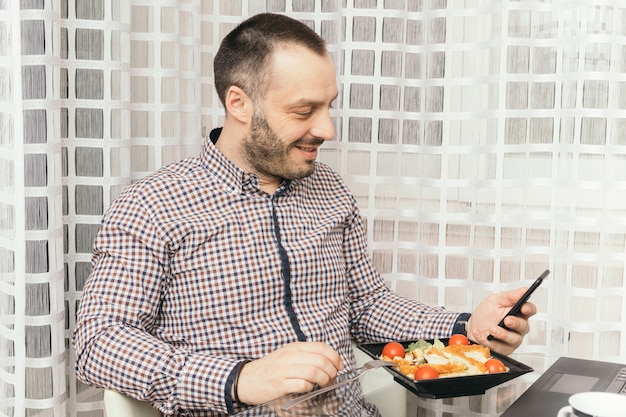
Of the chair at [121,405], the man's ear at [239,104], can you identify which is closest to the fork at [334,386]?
the chair at [121,405]

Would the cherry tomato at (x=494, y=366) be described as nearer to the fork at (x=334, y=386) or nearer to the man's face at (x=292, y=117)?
the fork at (x=334, y=386)

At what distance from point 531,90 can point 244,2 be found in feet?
2.09

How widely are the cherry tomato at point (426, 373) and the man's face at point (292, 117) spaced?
0.46m

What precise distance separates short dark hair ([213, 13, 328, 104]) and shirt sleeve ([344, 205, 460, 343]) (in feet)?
1.14

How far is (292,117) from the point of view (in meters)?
1.39

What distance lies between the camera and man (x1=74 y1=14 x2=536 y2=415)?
1201 millimetres

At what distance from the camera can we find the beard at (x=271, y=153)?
1397 mm

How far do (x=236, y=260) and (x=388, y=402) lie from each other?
39cm

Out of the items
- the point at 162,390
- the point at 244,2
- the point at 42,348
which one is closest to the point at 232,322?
the point at 162,390

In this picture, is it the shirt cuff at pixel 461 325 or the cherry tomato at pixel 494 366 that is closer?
the cherry tomato at pixel 494 366

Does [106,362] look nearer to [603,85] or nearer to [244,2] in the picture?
[244,2]

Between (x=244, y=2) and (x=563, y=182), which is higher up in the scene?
(x=244, y=2)

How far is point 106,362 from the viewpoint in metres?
1.19

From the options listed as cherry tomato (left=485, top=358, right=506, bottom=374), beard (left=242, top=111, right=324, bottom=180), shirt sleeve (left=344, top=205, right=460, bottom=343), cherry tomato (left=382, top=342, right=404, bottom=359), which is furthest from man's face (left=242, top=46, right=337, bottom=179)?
cherry tomato (left=485, top=358, right=506, bottom=374)
